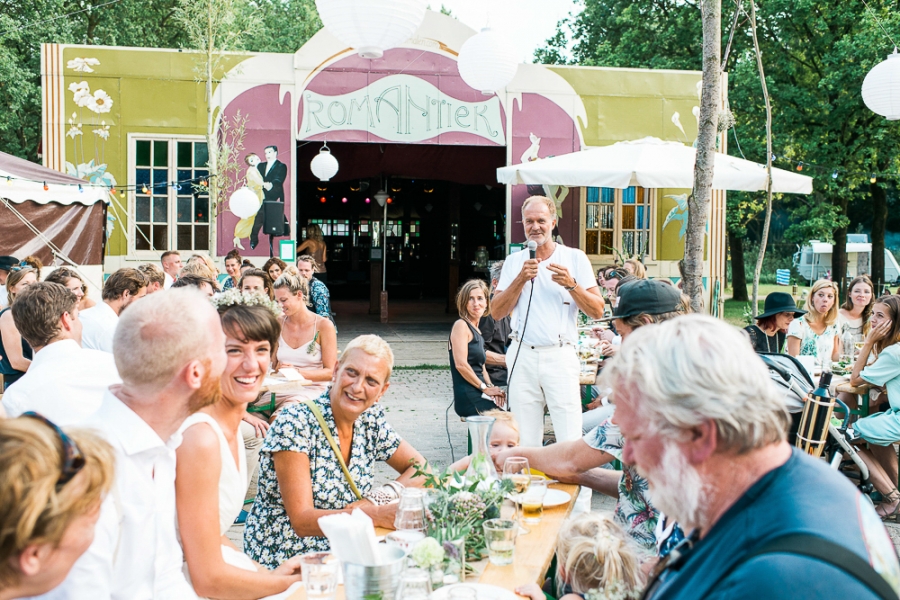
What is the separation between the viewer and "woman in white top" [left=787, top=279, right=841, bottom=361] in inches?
253

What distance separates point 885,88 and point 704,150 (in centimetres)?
445

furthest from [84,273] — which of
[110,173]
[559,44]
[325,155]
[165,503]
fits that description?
[559,44]

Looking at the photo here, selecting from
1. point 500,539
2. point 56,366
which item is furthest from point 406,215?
point 500,539

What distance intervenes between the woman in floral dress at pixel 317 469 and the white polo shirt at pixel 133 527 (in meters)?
0.63

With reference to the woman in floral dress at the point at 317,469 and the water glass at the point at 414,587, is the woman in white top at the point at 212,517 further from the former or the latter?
the water glass at the point at 414,587

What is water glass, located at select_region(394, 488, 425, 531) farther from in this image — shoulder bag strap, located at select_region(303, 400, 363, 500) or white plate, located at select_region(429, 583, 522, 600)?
shoulder bag strap, located at select_region(303, 400, 363, 500)

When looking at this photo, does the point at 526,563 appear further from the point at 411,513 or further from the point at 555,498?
the point at 555,498

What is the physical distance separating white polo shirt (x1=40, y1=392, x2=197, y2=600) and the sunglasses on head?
18.4 inches

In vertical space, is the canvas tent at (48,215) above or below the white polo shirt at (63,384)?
above

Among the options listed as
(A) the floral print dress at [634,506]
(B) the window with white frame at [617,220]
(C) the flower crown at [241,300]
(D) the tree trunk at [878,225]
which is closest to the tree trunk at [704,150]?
(A) the floral print dress at [634,506]

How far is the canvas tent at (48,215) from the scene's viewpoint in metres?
8.84

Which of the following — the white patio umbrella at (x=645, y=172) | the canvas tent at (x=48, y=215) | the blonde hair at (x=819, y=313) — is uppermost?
the white patio umbrella at (x=645, y=172)

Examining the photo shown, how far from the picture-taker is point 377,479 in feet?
17.8

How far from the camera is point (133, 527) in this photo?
1.81 m
